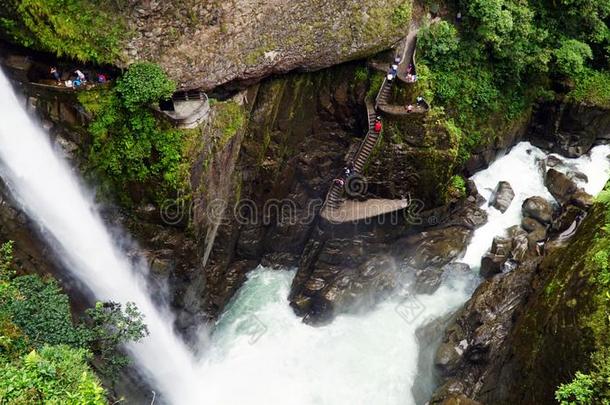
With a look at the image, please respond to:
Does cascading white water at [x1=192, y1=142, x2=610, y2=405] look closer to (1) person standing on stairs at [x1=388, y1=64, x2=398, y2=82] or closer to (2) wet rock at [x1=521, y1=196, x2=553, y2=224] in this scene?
(2) wet rock at [x1=521, y1=196, x2=553, y2=224]

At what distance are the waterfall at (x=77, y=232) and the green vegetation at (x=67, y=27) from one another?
157 centimetres

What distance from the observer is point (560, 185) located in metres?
23.6

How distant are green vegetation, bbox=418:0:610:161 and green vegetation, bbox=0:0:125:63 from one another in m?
→ 13.1

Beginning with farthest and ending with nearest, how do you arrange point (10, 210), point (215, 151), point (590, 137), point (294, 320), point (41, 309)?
point (590, 137) < point (294, 320) < point (215, 151) < point (10, 210) < point (41, 309)

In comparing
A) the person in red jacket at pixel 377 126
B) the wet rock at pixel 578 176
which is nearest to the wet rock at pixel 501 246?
the wet rock at pixel 578 176

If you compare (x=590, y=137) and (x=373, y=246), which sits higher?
(x=590, y=137)

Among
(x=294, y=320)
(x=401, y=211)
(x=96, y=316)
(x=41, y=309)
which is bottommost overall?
(x=294, y=320)

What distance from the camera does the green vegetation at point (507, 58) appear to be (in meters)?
21.8

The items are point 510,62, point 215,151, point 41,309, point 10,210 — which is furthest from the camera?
point 510,62

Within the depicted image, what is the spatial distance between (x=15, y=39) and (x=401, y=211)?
1610 cm

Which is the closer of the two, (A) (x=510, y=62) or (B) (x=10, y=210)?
(B) (x=10, y=210)

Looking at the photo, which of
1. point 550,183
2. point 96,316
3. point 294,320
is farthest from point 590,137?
point 96,316

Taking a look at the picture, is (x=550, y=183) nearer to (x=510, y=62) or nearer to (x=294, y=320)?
(x=510, y=62)

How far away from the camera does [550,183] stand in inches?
951
